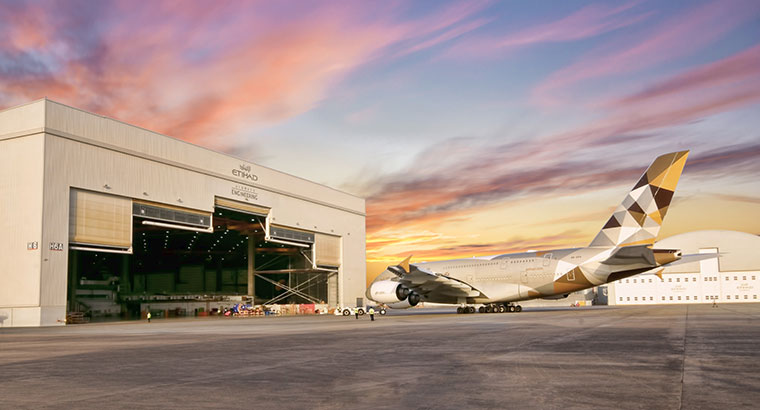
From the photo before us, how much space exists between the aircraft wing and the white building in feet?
148

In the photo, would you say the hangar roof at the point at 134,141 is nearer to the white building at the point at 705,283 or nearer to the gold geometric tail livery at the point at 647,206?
the gold geometric tail livery at the point at 647,206

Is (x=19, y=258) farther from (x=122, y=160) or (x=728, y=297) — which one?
(x=728, y=297)

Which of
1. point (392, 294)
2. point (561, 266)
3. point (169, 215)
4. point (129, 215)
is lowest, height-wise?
point (392, 294)

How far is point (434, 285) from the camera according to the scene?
44.7 meters

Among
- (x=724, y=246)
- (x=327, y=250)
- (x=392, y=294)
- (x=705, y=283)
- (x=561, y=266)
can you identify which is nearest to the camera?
(x=561, y=266)

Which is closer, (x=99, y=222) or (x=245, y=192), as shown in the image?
(x=99, y=222)

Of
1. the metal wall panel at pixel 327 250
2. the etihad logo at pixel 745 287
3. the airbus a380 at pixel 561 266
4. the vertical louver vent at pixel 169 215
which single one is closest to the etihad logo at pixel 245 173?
the vertical louver vent at pixel 169 215

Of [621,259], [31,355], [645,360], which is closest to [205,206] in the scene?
[621,259]

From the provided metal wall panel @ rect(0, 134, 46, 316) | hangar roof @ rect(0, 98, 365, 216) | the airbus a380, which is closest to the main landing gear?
the airbus a380

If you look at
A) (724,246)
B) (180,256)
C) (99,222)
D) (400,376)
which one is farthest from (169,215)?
(724,246)

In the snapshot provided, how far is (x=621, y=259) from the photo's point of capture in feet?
119

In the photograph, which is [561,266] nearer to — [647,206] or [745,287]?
[647,206]

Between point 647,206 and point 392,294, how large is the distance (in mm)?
18659

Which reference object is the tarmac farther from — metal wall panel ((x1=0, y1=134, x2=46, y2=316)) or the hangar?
the hangar
